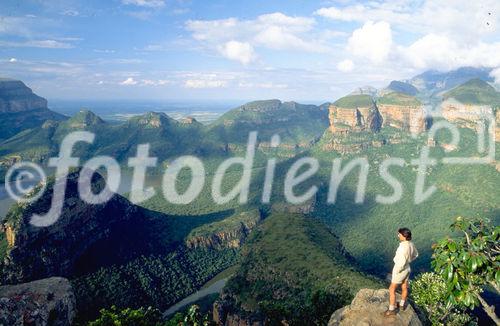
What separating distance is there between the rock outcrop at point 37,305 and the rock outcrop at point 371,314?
21191mm

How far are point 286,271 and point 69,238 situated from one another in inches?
1802

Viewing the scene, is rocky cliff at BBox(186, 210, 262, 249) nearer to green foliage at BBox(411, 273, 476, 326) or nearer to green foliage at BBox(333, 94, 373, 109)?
green foliage at BBox(411, 273, 476, 326)

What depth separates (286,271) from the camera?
6850cm

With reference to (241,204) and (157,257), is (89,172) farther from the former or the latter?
(241,204)

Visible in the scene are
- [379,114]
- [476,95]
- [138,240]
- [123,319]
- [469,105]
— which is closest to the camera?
[123,319]

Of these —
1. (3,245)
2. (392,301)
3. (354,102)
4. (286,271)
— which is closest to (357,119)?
(354,102)

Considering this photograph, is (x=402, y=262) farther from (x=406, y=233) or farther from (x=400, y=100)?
(x=400, y=100)

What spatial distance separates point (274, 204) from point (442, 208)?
55170mm

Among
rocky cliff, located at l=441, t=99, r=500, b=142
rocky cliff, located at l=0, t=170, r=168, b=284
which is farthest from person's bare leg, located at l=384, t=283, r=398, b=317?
rocky cliff, located at l=441, t=99, r=500, b=142

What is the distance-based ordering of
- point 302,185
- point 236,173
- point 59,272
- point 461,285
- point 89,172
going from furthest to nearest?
1. point 236,173
2. point 302,185
3. point 89,172
4. point 59,272
5. point 461,285

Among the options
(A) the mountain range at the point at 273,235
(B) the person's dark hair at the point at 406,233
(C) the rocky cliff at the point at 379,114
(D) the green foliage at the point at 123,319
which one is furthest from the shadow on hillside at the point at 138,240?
(C) the rocky cliff at the point at 379,114


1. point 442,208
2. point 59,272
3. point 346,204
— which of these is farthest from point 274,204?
point 59,272

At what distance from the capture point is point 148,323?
1059 inches

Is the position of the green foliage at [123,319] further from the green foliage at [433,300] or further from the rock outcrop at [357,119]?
the rock outcrop at [357,119]
